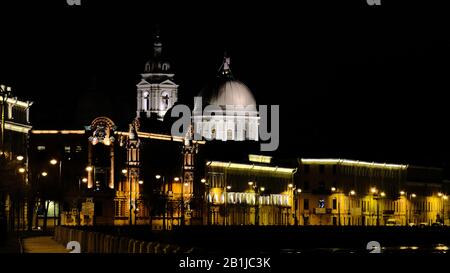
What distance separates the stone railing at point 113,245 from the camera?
50438 millimetres

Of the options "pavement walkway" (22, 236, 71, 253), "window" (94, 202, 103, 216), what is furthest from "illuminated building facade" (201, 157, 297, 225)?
"pavement walkway" (22, 236, 71, 253)

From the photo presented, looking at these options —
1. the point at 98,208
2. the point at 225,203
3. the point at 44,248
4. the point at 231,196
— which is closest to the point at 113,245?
the point at 44,248

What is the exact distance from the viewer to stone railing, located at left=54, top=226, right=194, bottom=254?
50.4m

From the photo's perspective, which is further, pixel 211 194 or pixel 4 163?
pixel 211 194

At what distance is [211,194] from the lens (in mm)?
187125

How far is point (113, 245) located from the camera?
58531mm

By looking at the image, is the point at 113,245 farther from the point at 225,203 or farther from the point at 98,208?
the point at 225,203

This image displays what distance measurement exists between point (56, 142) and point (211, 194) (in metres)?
24.9

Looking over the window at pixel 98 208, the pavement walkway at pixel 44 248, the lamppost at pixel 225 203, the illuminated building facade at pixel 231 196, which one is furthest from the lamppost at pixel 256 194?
the pavement walkway at pixel 44 248
